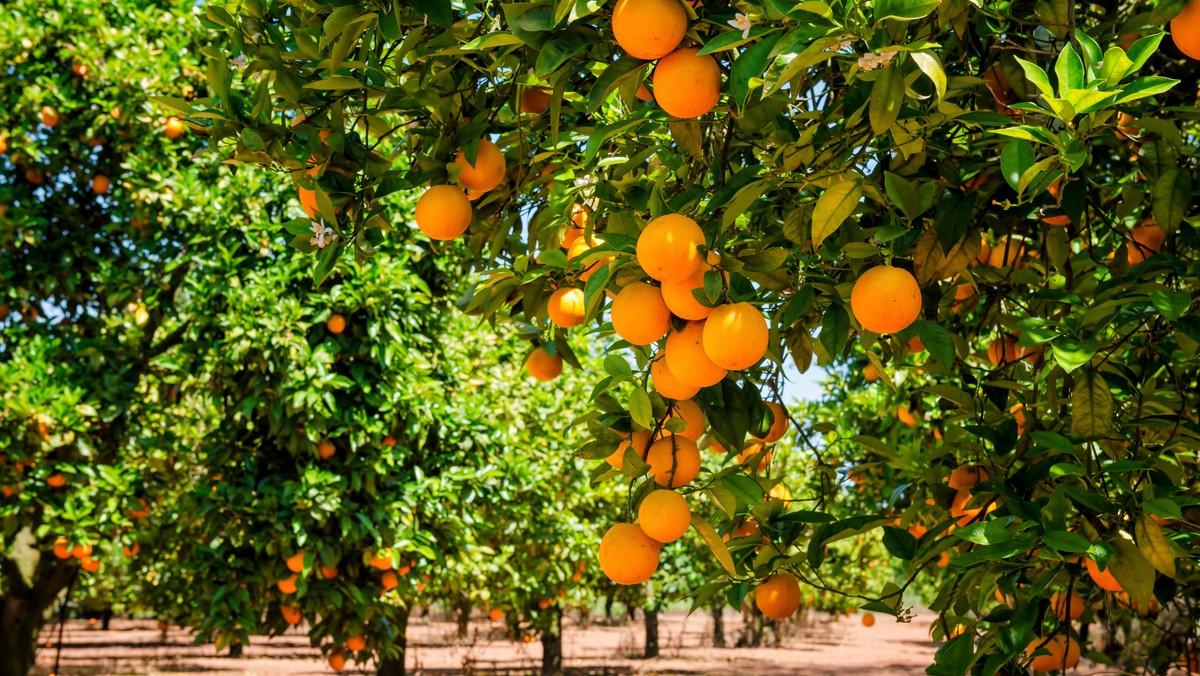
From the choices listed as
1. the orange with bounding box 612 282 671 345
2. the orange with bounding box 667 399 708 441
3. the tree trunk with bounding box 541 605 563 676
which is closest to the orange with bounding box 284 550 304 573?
the orange with bounding box 667 399 708 441

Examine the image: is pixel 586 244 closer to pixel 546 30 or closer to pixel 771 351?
pixel 771 351

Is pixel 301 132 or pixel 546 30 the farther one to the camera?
pixel 301 132

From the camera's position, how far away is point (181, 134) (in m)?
6.05

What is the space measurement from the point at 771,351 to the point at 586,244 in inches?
18.3

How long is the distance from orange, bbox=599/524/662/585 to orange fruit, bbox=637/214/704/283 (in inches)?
17.9

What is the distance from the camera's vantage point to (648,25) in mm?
1272

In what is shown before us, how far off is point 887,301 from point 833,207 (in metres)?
0.16

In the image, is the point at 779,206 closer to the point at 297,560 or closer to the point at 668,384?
the point at 668,384

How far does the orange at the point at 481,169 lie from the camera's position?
68.8 inches

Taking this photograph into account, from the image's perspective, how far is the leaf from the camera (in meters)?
1.38

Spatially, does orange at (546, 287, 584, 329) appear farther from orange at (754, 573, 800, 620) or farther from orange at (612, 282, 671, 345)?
orange at (754, 573, 800, 620)

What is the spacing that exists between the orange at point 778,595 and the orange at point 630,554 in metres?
0.51

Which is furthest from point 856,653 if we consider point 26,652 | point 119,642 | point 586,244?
point 586,244

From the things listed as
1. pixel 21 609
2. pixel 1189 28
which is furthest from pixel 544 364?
pixel 21 609
